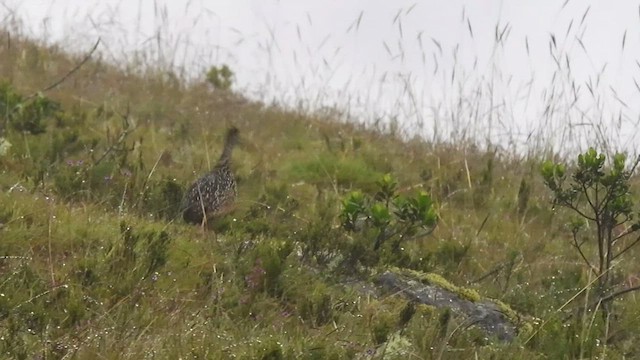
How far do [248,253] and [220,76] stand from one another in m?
5.99

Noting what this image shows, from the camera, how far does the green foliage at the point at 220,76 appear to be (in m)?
9.19

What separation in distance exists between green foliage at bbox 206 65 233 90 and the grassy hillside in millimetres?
2101

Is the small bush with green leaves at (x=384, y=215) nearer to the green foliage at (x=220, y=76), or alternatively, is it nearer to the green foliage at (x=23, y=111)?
the green foliage at (x=23, y=111)

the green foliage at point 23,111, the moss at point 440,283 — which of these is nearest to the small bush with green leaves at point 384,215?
the moss at point 440,283

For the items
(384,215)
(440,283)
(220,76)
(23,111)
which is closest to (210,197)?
(384,215)

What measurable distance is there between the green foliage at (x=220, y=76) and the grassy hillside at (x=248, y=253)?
2.10 meters

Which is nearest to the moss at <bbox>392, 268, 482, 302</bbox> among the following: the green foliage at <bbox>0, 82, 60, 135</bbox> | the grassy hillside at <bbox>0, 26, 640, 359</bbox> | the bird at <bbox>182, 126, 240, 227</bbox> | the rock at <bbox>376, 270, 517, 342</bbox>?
the rock at <bbox>376, 270, 517, 342</bbox>

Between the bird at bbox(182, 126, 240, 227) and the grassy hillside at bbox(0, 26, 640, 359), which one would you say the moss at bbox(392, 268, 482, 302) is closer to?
the grassy hillside at bbox(0, 26, 640, 359)

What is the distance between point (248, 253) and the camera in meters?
3.60

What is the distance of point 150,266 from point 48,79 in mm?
4775

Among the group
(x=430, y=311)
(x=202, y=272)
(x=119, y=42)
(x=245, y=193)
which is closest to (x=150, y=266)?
(x=202, y=272)

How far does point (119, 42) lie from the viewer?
9258mm

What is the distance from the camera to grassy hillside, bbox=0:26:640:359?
9.27 ft

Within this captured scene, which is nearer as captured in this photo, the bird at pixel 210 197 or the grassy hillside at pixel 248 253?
the grassy hillside at pixel 248 253
